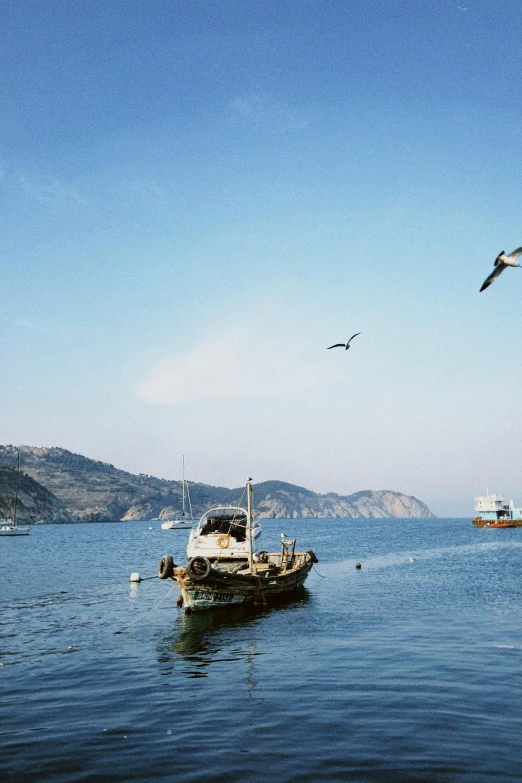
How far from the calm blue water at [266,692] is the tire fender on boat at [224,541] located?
6630mm

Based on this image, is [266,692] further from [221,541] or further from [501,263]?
[221,541]

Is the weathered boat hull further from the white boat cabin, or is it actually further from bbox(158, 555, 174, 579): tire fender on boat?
the white boat cabin

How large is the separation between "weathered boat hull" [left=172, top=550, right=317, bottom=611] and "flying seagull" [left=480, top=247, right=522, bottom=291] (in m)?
21.1

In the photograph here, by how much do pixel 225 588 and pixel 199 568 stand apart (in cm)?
231

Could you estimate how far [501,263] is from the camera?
41.6 feet

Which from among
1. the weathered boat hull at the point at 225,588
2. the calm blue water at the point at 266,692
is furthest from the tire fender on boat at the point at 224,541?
the calm blue water at the point at 266,692

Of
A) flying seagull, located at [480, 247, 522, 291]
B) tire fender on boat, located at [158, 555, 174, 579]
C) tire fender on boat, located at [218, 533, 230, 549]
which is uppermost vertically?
flying seagull, located at [480, 247, 522, 291]

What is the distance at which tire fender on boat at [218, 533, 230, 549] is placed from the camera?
125ft

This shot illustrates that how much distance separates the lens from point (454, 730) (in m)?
13.2

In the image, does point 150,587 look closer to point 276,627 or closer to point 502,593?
point 276,627

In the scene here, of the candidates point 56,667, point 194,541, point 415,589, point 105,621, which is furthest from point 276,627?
point 415,589

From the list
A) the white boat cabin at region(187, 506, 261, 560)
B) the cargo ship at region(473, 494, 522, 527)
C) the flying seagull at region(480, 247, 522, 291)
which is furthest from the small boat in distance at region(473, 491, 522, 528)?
the flying seagull at region(480, 247, 522, 291)

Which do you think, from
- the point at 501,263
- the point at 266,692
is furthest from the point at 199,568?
the point at 501,263

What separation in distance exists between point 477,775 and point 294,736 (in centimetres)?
397
